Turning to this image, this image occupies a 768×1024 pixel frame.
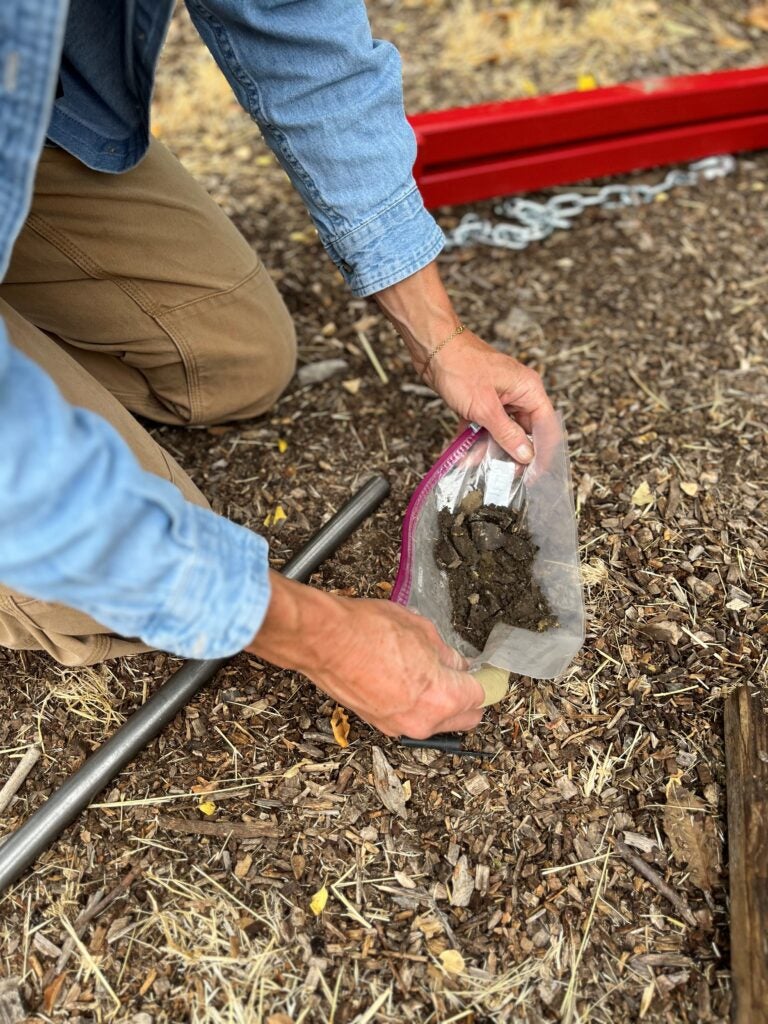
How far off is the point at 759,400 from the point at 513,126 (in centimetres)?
110

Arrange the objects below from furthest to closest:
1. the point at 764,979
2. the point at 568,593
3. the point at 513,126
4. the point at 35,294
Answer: the point at 513,126 → the point at 35,294 → the point at 568,593 → the point at 764,979

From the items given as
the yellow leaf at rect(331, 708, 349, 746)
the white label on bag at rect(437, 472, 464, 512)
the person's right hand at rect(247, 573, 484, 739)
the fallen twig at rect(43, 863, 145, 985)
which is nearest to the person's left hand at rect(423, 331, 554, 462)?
the white label on bag at rect(437, 472, 464, 512)

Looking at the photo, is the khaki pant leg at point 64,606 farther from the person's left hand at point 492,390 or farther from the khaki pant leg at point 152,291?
the person's left hand at point 492,390

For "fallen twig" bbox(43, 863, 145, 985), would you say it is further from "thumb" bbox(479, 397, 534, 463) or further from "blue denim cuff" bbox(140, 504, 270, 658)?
"thumb" bbox(479, 397, 534, 463)

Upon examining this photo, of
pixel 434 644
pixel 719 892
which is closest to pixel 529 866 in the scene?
pixel 719 892

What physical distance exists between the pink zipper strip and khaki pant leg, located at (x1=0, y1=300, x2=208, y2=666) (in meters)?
0.42

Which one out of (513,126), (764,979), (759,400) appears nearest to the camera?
(764,979)

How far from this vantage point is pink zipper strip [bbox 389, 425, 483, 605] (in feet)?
5.26

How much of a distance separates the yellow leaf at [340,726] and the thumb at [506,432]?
0.60 metres

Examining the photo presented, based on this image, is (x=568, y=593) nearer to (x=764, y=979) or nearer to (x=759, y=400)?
(x=764, y=979)

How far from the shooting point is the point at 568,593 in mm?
1668

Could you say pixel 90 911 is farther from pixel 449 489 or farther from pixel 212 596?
pixel 449 489

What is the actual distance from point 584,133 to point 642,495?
4.35ft

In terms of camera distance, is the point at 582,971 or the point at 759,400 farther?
the point at 759,400
